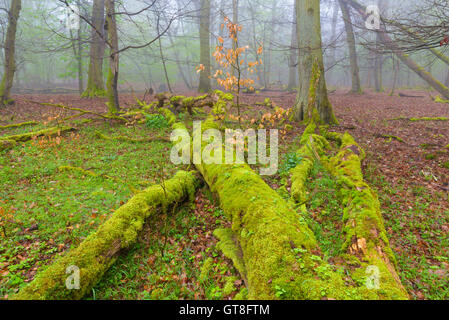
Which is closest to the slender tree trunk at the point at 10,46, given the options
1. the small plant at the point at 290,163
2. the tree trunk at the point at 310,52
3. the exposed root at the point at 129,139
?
the exposed root at the point at 129,139

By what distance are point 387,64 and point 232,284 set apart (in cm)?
4387

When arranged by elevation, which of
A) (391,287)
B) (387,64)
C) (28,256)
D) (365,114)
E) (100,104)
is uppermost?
(387,64)

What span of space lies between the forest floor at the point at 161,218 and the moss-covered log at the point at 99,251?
0.24 meters

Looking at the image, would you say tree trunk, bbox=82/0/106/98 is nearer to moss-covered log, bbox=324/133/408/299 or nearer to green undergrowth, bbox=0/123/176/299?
green undergrowth, bbox=0/123/176/299

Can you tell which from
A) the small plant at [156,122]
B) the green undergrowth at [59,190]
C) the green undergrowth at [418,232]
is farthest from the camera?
the small plant at [156,122]

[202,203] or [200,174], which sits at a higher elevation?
[200,174]

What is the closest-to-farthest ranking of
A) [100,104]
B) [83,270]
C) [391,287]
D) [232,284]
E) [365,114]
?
[391,287], [83,270], [232,284], [365,114], [100,104]

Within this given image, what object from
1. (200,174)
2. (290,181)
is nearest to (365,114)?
(290,181)

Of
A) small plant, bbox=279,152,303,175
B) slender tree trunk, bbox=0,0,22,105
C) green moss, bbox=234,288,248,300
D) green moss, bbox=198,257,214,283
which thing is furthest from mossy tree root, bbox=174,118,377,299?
slender tree trunk, bbox=0,0,22,105

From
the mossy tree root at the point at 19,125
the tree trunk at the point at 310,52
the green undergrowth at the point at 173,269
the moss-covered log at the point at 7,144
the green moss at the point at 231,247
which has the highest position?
the tree trunk at the point at 310,52

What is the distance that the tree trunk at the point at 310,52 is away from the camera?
8.80 meters

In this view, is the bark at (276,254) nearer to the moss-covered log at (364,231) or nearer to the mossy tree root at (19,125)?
the moss-covered log at (364,231)

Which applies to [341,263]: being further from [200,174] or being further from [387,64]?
[387,64]
